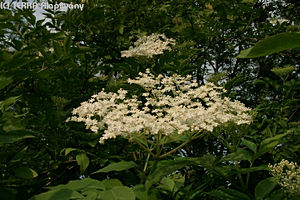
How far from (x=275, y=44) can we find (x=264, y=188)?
1389 mm

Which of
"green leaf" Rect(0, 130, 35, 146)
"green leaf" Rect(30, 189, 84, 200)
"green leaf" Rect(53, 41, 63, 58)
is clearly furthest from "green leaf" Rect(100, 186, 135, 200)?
"green leaf" Rect(53, 41, 63, 58)

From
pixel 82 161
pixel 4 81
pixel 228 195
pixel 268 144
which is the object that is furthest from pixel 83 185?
pixel 268 144

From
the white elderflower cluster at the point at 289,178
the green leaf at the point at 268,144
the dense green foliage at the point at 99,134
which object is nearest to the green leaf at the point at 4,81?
the dense green foliage at the point at 99,134

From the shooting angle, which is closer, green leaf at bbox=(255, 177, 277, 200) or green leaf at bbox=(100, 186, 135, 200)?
green leaf at bbox=(100, 186, 135, 200)

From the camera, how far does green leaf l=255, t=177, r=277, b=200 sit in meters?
1.73

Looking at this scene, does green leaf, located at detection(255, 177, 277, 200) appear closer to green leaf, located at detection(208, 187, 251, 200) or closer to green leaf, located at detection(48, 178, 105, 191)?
green leaf, located at detection(208, 187, 251, 200)

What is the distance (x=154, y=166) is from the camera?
1.84 meters

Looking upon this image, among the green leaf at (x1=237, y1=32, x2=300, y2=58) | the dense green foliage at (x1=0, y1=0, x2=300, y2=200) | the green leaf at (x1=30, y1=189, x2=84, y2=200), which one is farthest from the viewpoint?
the dense green foliage at (x1=0, y1=0, x2=300, y2=200)

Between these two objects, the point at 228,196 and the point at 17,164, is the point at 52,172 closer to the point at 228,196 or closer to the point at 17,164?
the point at 17,164

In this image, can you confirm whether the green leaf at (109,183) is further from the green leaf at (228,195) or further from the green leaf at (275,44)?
the green leaf at (275,44)

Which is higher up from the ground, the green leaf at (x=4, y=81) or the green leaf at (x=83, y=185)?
the green leaf at (x=4, y=81)

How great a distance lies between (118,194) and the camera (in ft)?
4.71

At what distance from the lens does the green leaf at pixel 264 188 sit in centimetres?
173

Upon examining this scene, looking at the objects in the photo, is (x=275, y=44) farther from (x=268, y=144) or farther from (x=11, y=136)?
(x=268, y=144)
